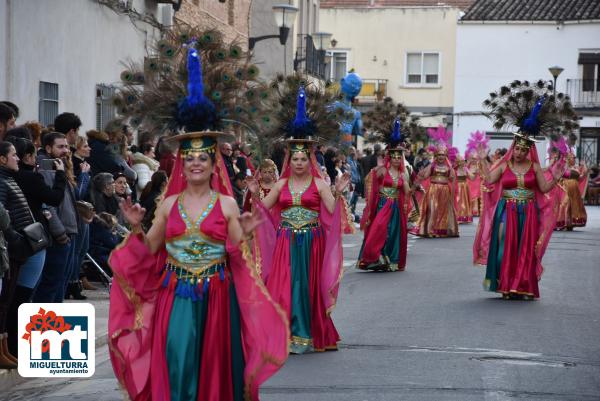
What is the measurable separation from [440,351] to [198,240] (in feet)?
12.4

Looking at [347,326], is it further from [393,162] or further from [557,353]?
[393,162]

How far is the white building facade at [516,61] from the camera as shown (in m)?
50.8

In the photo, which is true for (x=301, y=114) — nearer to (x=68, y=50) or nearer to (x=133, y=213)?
(x=133, y=213)

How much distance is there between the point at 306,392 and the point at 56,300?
2945mm

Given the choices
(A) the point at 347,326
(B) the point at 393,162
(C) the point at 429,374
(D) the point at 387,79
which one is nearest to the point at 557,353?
(C) the point at 429,374

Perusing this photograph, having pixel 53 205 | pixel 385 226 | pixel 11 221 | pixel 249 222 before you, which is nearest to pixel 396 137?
pixel 385 226

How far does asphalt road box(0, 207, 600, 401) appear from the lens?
8508 millimetres

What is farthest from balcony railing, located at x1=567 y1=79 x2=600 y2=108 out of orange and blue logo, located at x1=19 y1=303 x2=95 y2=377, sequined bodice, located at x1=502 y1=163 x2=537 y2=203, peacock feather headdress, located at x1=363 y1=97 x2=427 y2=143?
orange and blue logo, located at x1=19 y1=303 x2=95 y2=377

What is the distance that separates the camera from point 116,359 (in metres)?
6.94

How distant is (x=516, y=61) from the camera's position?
170 ft

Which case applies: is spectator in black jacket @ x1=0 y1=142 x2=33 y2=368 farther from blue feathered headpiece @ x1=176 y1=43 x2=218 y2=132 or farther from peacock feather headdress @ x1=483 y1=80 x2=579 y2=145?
peacock feather headdress @ x1=483 y1=80 x2=579 y2=145

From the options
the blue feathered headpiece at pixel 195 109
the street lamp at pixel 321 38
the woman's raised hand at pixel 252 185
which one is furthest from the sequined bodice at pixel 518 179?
the street lamp at pixel 321 38

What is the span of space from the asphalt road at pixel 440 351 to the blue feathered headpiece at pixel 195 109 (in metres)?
2.17

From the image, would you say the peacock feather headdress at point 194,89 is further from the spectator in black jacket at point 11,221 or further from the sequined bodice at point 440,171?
the sequined bodice at point 440,171
